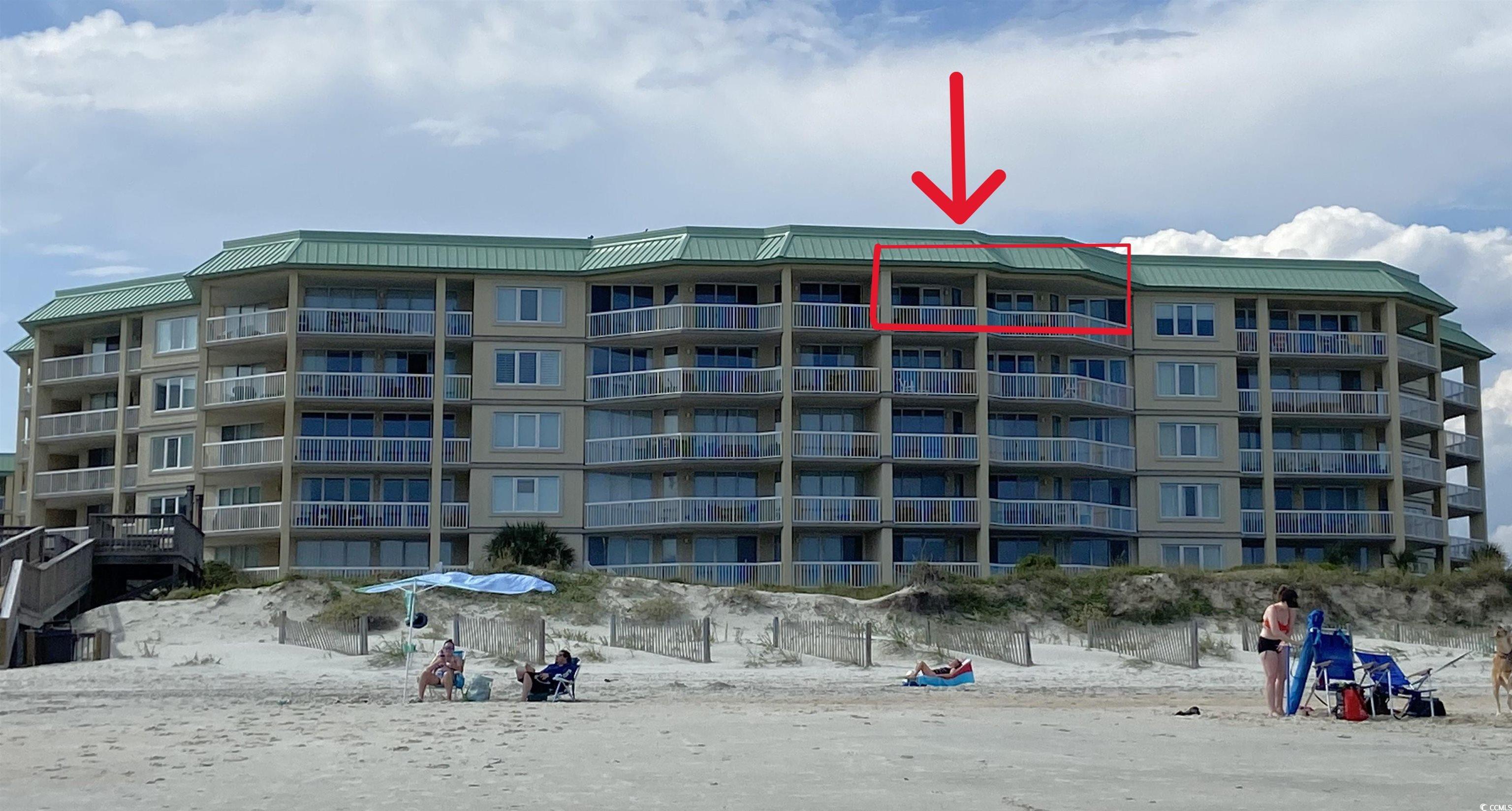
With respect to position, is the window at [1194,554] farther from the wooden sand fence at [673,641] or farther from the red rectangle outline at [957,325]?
the wooden sand fence at [673,641]

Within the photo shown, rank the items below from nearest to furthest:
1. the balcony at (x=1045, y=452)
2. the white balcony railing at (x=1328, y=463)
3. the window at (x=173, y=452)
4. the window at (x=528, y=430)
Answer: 1. the balcony at (x=1045, y=452)
2. the window at (x=528, y=430)
3. the window at (x=173, y=452)
4. the white balcony railing at (x=1328, y=463)

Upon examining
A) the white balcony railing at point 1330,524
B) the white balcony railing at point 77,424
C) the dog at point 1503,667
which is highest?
the white balcony railing at point 77,424

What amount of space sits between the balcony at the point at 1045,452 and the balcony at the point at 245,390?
22.4 metres

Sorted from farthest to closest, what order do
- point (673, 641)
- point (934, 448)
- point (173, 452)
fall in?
point (173, 452)
point (934, 448)
point (673, 641)

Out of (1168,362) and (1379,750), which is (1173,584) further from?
(1379,750)

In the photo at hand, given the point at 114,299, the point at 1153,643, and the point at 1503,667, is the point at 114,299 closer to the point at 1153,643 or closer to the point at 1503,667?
the point at 1153,643

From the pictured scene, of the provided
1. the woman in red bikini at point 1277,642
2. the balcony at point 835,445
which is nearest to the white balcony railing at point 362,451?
the balcony at point 835,445

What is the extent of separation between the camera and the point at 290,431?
4903cm

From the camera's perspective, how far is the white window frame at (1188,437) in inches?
2089

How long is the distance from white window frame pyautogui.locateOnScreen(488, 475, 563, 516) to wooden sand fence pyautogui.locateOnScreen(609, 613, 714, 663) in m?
16.9

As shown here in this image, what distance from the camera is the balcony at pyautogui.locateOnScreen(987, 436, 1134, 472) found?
5025 centimetres

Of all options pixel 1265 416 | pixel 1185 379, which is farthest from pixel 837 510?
pixel 1265 416

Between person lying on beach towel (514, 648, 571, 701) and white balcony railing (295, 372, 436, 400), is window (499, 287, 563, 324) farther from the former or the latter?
person lying on beach towel (514, 648, 571, 701)

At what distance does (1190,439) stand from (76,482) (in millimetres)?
38351
